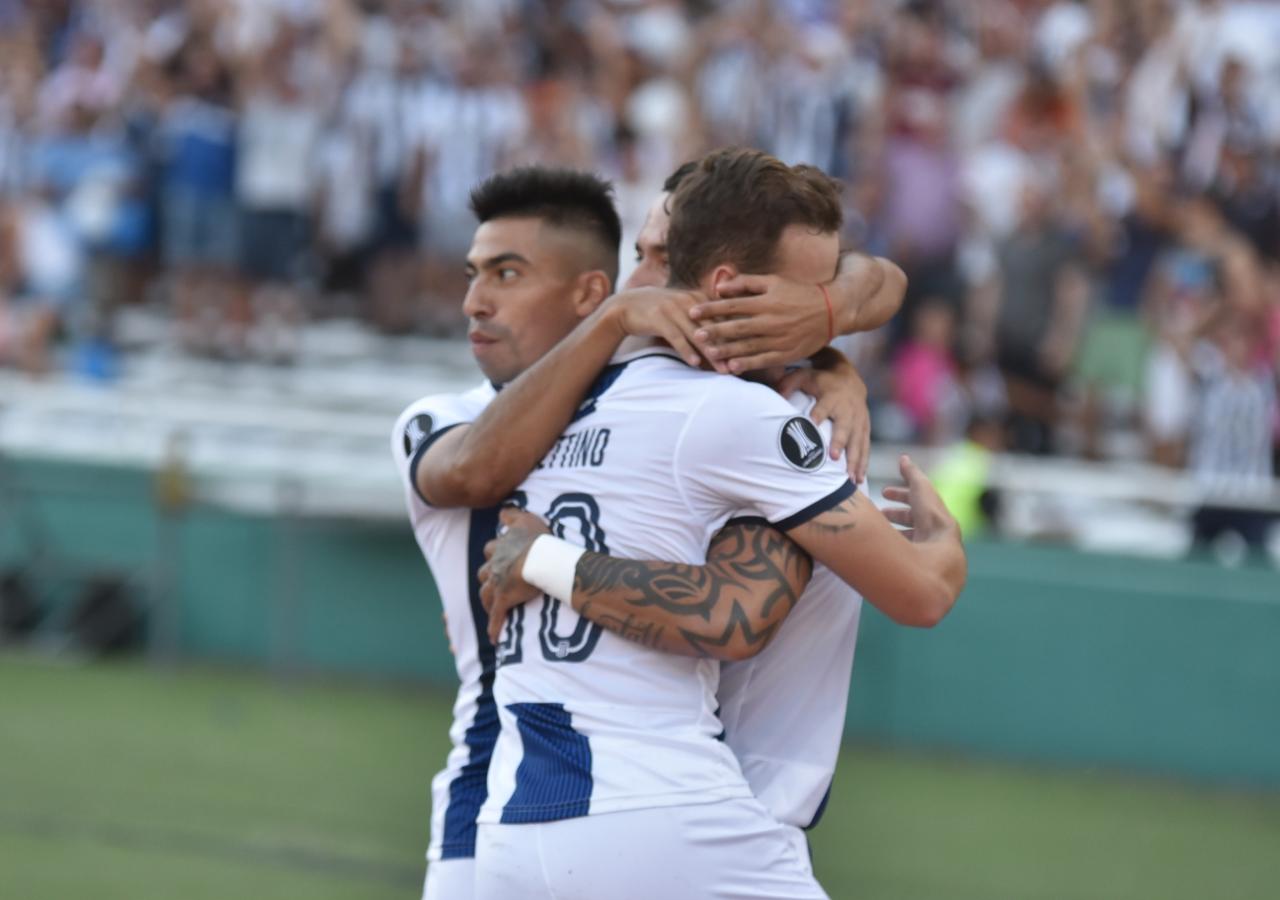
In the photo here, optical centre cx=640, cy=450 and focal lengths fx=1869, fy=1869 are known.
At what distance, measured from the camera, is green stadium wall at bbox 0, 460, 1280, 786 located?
1028 cm

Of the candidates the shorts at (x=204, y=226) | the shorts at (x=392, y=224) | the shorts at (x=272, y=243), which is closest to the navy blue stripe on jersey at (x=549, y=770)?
the shorts at (x=392, y=224)

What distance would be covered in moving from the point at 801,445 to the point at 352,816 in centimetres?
592

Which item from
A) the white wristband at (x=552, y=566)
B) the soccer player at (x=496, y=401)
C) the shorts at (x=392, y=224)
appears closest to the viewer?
the white wristband at (x=552, y=566)

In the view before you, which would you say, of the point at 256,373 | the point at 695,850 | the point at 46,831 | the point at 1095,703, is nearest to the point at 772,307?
the point at 695,850

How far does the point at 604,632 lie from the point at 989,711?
818 centimetres

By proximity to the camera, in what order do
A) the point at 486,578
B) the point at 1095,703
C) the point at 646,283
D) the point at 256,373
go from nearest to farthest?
the point at 486,578 < the point at 646,283 < the point at 1095,703 < the point at 256,373

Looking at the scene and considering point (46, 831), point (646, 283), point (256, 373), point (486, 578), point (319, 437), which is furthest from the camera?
point (256, 373)

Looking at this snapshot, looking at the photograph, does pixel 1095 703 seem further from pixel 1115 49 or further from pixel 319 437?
pixel 319 437

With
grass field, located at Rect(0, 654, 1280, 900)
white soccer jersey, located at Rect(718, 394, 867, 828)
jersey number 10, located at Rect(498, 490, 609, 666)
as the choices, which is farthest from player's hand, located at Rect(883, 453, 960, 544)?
grass field, located at Rect(0, 654, 1280, 900)

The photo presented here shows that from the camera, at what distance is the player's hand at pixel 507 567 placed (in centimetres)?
310

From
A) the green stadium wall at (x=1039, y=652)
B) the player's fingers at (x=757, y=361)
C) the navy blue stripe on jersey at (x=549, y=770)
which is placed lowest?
the green stadium wall at (x=1039, y=652)

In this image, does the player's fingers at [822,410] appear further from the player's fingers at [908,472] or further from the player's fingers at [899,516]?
the player's fingers at [899,516]

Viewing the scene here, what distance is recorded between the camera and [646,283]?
3414 millimetres

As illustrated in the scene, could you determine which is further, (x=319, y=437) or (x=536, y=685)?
(x=319, y=437)
